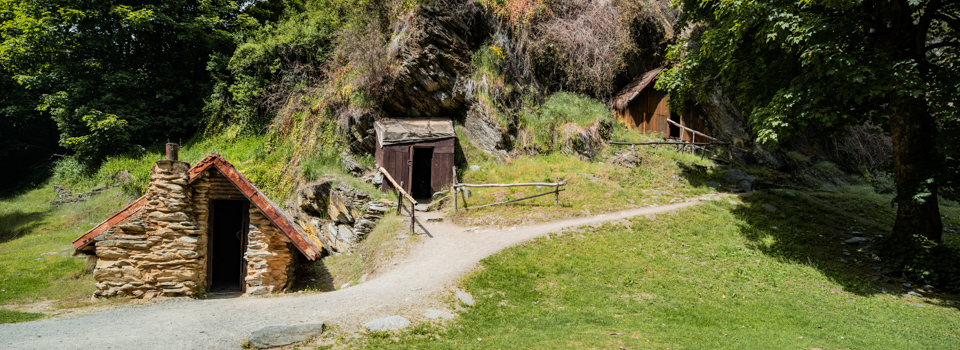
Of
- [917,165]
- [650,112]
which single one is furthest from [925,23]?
[650,112]

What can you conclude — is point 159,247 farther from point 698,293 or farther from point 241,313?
point 698,293

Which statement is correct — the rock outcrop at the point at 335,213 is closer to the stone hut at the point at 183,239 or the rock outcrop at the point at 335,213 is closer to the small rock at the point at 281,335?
the stone hut at the point at 183,239

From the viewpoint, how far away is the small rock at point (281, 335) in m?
6.00

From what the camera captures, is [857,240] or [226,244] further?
[857,240]

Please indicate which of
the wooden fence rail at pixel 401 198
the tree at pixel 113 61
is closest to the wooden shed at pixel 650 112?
the wooden fence rail at pixel 401 198

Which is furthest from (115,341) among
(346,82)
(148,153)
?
(148,153)

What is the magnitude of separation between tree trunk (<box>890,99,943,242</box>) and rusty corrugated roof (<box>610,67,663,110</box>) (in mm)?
11404

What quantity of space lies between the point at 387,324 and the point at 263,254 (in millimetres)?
4611

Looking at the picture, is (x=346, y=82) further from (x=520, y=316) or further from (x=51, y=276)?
(x=520, y=316)

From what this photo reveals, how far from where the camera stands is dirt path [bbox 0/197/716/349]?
6.05 meters

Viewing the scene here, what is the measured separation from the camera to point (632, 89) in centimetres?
2231

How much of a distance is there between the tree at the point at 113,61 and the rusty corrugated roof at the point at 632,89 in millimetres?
20997

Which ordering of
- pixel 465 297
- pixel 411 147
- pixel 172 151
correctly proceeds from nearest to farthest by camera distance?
1. pixel 465 297
2. pixel 172 151
3. pixel 411 147

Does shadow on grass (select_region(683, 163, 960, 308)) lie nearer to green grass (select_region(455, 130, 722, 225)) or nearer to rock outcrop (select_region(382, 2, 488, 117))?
green grass (select_region(455, 130, 722, 225))
